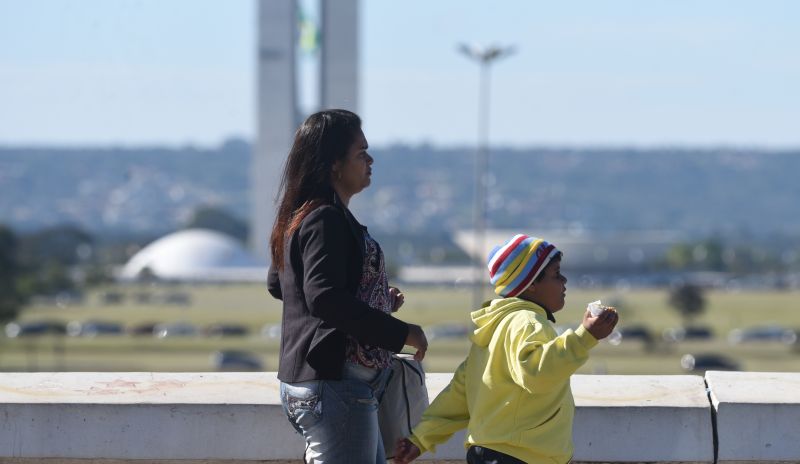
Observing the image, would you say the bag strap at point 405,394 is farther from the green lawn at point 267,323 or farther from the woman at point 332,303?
the green lawn at point 267,323

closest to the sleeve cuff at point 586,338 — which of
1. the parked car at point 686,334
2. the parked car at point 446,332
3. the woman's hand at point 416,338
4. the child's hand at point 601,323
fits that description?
the child's hand at point 601,323

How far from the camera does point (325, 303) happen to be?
3.99 metres

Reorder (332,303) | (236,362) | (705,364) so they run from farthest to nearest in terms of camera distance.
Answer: (705,364) → (236,362) → (332,303)

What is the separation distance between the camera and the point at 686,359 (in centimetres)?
3244

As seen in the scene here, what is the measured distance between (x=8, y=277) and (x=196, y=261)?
54799mm

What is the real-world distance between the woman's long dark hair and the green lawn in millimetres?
19818

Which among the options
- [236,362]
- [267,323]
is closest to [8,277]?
[267,323]

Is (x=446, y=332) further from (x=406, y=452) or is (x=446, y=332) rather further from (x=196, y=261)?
(x=196, y=261)

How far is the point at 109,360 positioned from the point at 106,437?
1097 inches

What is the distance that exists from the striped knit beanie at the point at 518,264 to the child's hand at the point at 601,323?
0.32 metres

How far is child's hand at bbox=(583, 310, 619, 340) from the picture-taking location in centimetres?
386

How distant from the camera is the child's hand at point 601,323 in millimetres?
3857

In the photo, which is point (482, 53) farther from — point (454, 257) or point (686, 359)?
point (454, 257)

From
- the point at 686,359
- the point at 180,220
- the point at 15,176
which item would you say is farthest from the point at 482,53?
the point at 180,220
